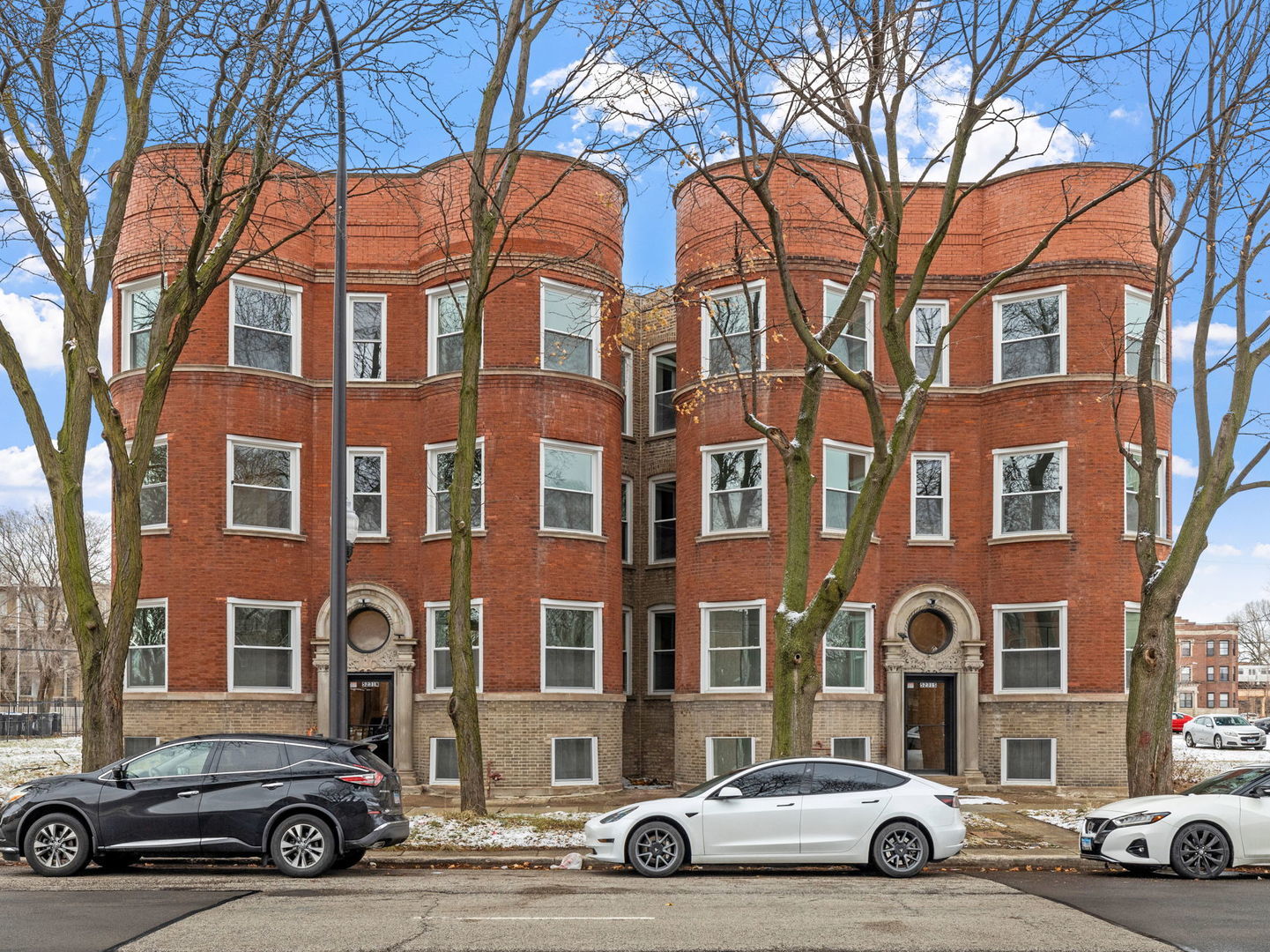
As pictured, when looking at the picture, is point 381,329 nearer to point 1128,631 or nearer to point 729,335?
point 729,335

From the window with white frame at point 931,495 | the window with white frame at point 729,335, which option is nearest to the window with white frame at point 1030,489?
the window with white frame at point 931,495

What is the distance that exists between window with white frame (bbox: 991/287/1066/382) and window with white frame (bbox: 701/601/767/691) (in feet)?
23.6

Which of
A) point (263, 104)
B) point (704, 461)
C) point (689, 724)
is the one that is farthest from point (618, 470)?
point (263, 104)

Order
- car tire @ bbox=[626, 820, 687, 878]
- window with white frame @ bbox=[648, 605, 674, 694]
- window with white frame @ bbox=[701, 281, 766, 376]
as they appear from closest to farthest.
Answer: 1. car tire @ bbox=[626, 820, 687, 878]
2. window with white frame @ bbox=[701, 281, 766, 376]
3. window with white frame @ bbox=[648, 605, 674, 694]

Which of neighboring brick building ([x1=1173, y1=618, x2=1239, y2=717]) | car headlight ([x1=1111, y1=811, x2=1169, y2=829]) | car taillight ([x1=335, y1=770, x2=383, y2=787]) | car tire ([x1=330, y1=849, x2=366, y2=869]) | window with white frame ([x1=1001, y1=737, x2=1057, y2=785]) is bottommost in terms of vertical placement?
neighboring brick building ([x1=1173, y1=618, x2=1239, y2=717])

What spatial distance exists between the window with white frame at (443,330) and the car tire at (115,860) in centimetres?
1283

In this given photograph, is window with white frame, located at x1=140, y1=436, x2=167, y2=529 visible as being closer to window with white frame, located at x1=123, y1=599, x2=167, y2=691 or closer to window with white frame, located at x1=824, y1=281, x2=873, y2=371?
window with white frame, located at x1=123, y1=599, x2=167, y2=691

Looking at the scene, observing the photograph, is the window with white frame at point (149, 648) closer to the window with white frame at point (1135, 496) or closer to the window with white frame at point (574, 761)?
the window with white frame at point (574, 761)

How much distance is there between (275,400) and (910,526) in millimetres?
12599

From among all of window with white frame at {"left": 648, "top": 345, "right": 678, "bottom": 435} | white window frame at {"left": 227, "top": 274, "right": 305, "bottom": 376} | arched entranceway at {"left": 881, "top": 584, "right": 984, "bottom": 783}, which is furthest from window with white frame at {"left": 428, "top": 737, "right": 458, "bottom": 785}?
window with white frame at {"left": 648, "top": 345, "right": 678, "bottom": 435}

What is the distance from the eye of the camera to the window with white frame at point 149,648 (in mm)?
24391

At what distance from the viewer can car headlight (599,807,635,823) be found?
48.6 feet

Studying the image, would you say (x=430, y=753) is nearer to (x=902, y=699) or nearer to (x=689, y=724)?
(x=689, y=724)

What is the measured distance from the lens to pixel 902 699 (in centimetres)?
2627
